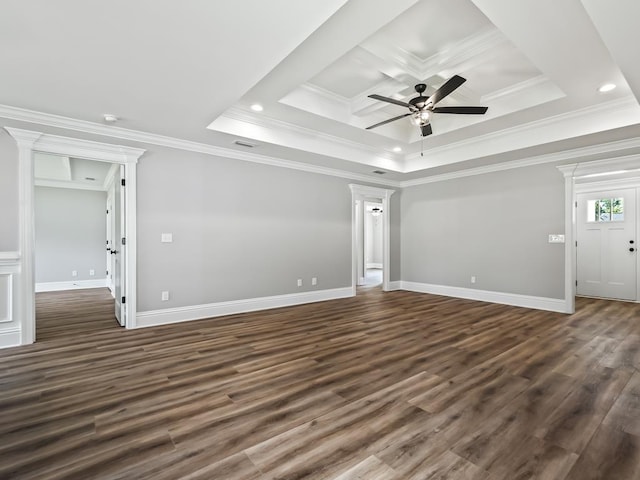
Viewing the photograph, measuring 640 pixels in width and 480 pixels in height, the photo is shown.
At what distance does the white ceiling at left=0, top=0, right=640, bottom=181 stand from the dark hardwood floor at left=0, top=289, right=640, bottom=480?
2583 mm

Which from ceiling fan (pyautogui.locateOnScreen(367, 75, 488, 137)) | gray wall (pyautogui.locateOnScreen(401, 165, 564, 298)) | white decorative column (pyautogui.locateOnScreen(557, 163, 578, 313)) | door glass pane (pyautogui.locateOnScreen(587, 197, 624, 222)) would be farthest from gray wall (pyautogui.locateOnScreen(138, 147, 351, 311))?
door glass pane (pyautogui.locateOnScreen(587, 197, 624, 222))

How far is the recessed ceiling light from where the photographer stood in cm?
329

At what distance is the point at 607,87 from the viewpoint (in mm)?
3346

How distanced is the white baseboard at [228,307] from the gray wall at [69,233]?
5257mm

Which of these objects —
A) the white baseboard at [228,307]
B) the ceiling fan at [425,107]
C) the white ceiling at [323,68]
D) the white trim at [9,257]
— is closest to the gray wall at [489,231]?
the white ceiling at [323,68]

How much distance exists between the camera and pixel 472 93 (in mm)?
4051

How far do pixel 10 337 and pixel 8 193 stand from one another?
5.27 feet

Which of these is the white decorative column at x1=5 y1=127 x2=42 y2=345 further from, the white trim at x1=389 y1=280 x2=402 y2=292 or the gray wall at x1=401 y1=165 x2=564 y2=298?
the gray wall at x1=401 y1=165 x2=564 y2=298

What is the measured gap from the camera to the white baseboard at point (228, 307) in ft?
14.1

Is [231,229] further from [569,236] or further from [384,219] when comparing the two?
[569,236]

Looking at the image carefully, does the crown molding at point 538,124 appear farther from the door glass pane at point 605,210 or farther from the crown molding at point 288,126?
the door glass pane at point 605,210

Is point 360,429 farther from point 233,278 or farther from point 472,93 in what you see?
point 472,93

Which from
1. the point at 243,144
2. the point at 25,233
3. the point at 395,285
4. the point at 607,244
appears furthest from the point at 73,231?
the point at 607,244

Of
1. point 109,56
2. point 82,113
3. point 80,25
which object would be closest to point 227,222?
point 82,113
